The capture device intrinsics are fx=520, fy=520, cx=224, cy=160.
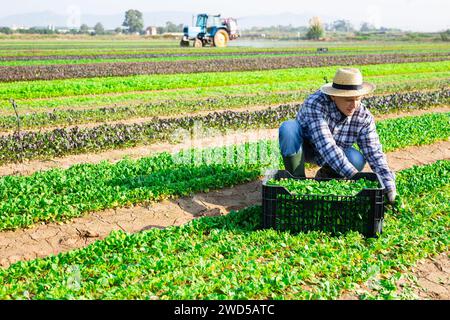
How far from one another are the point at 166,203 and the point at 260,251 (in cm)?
217

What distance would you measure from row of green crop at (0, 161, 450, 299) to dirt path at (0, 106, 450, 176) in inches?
145

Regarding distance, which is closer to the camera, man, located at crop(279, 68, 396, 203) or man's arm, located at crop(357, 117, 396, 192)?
man, located at crop(279, 68, 396, 203)

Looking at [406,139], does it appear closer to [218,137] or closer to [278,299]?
[218,137]

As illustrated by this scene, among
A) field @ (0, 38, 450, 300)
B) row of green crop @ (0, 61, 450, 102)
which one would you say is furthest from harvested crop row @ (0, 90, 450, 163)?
row of green crop @ (0, 61, 450, 102)

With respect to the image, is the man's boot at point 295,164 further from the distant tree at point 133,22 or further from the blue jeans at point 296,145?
the distant tree at point 133,22

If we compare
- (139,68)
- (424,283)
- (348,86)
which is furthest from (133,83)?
(424,283)

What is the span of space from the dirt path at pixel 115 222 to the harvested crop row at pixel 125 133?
326 centimetres

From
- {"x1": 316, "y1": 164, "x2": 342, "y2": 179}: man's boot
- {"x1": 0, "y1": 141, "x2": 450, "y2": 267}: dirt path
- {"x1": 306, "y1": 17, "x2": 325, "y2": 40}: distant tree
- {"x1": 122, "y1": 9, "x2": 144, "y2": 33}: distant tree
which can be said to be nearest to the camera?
{"x1": 0, "y1": 141, "x2": 450, "y2": 267}: dirt path

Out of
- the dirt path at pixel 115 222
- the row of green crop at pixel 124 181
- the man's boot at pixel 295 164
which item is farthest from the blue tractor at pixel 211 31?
the man's boot at pixel 295 164

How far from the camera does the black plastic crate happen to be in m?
5.16

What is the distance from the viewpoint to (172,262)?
182 inches

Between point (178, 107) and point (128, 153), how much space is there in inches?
218

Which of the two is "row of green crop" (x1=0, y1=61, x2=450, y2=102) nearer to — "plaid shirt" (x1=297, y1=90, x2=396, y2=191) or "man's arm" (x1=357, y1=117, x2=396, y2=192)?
"plaid shirt" (x1=297, y1=90, x2=396, y2=191)
